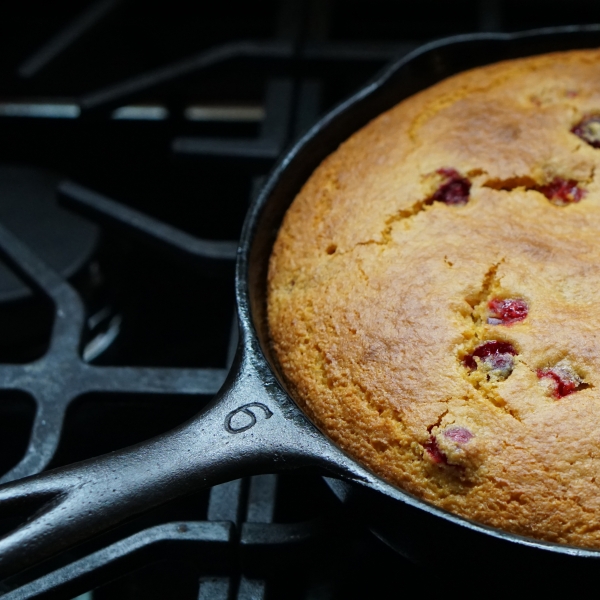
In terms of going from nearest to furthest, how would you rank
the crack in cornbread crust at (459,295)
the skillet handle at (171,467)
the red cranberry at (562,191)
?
the skillet handle at (171,467), the crack in cornbread crust at (459,295), the red cranberry at (562,191)

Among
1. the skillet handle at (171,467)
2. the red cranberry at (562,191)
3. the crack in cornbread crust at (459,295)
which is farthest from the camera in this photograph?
the red cranberry at (562,191)

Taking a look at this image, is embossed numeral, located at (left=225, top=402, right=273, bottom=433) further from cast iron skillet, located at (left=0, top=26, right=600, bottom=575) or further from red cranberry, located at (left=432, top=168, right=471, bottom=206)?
red cranberry, located at (left=432, top=168, right=471, bottom=206)

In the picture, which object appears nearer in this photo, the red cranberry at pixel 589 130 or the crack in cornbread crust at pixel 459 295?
the crack in cornbread crust at pixel 459 295

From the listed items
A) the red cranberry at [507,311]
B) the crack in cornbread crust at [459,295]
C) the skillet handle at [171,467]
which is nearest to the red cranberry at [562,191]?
the crack in cornbread crust at [459,295]

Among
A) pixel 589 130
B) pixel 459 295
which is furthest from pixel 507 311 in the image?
pixel 589 130

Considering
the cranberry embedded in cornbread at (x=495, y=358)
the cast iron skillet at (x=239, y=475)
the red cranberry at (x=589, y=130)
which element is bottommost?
the cast iron skillet at (x=239, y=475)

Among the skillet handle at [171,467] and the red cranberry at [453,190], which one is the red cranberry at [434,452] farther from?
the red cranberry at [453,190]

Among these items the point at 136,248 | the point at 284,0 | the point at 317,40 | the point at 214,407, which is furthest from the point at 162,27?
the point at 214,407

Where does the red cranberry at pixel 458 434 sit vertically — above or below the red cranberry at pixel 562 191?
below
